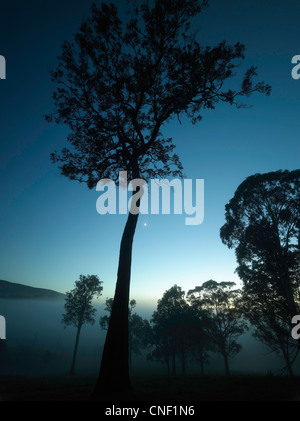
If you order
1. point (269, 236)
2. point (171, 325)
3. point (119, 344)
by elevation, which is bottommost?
point (171, 325)

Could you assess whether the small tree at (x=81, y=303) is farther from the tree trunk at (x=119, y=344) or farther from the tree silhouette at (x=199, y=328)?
the tree trunk at (x=119, y=344)

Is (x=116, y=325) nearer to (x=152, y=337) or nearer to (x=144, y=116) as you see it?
(x=144, y=116)

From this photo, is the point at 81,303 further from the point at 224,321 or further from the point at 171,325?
the point at 224,321

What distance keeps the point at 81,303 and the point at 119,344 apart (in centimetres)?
3049

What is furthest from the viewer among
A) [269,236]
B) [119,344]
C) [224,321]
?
[224,321]

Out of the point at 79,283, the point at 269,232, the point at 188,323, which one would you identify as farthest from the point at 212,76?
the point at 79,283

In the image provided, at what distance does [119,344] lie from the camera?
717 cm

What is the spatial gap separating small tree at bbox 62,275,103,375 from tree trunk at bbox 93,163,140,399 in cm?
2894

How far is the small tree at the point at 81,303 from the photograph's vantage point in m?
32.0

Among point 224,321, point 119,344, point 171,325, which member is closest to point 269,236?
point 119,344

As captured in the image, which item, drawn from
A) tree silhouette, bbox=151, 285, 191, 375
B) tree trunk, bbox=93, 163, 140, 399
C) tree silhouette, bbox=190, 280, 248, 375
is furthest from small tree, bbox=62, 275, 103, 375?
tree trunk, bbox=93, 163, 140, 399

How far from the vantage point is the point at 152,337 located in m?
35.1
